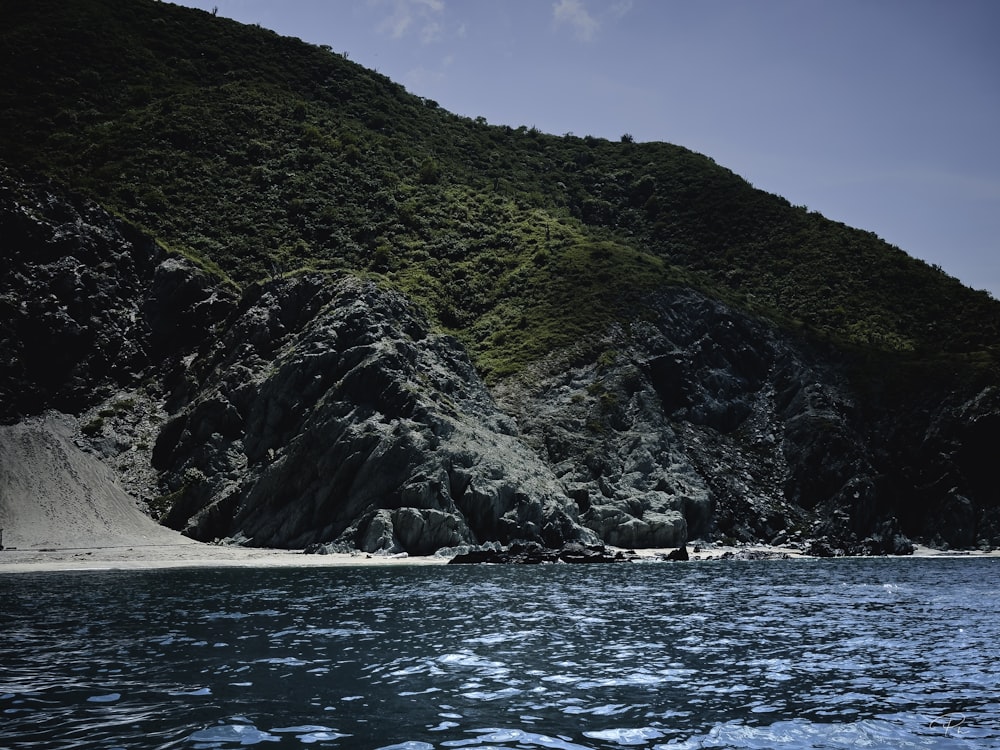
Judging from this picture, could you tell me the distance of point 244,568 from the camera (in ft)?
171

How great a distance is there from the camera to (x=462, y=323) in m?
108

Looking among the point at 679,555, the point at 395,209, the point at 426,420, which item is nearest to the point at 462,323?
the point at 395,209

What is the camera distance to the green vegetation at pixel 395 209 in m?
108

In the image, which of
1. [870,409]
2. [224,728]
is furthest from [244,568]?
[870,409]

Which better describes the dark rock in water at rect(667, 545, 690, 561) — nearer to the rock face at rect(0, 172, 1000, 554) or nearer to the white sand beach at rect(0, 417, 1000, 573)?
the white sand beach at rect(0, 417, 1000, 573)

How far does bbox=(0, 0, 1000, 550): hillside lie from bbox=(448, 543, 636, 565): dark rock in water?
4452 mm

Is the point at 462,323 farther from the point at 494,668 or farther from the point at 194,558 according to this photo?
the point at 494,668

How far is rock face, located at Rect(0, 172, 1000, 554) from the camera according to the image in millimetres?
67438

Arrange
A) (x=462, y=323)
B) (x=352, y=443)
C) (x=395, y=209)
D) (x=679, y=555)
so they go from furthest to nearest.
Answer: (x=395, y=209)
(x=462, y=323)
(x=352, y=443)
(x=679, y=555)

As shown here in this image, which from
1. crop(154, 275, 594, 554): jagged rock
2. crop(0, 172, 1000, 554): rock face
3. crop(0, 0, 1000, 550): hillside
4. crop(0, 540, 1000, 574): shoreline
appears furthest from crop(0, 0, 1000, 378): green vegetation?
crop(0, 540, 1000, 574): shoreline

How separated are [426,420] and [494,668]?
5122 cm

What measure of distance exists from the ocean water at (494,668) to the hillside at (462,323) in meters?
31.4

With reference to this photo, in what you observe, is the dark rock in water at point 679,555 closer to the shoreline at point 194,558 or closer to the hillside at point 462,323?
the shoreline at point 194,558

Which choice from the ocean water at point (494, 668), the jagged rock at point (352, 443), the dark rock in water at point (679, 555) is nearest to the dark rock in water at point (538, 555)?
the dark rock in water at point (679, 555)
